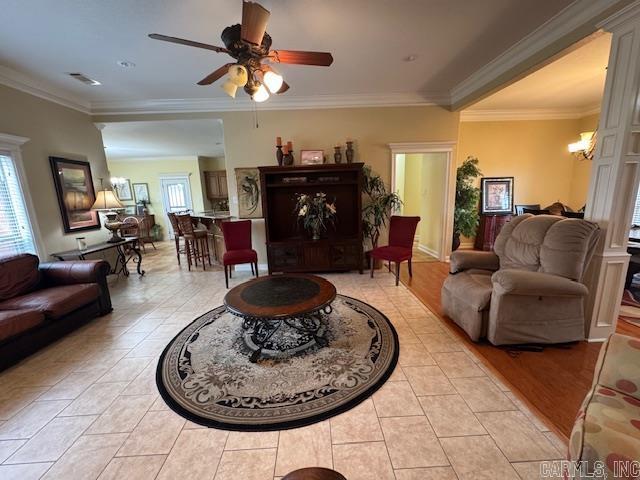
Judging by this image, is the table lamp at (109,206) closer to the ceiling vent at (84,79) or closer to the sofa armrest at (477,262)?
the ceiling vent at (84,79)

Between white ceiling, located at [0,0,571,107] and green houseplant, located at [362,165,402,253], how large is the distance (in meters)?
1.48

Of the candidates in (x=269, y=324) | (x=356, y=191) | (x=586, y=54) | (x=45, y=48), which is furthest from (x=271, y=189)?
(x=586, y=54)

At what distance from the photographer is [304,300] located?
227 centimetres

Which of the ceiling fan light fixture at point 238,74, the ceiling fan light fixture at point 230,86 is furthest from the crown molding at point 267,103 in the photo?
the ceiling fan light fixture at point 238,74

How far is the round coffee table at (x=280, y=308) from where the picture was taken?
211 cm

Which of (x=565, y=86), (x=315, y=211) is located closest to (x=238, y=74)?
(x=315, y=211)

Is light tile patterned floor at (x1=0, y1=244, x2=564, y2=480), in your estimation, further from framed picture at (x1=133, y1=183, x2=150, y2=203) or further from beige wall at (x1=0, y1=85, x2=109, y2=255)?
framed picture at (x1=133, y1=183, x2=150, y2=203)

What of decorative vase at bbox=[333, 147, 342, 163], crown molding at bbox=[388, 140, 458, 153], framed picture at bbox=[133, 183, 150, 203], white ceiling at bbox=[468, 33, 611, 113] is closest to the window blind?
decorative vase at bbox=[333, 147, 342, 163]

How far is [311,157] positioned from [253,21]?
279cm

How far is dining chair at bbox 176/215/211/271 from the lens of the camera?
5.00 m

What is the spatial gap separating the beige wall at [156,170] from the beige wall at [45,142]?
4211mm

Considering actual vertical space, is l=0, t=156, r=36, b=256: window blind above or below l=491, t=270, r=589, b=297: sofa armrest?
above

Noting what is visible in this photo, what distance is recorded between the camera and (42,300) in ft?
8.41

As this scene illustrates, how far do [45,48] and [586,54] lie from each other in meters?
5.84
